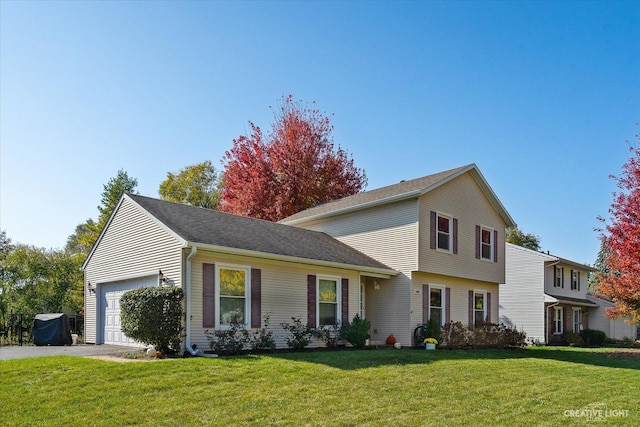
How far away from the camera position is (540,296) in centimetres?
2923

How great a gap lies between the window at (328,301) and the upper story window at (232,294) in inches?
114

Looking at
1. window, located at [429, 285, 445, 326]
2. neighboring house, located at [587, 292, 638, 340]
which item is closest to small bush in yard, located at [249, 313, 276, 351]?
window, located at [429, 285, 445, 326]

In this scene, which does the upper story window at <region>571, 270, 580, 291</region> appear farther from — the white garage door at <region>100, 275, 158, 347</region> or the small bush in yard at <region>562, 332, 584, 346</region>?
the white garage door at <region>100, 275, 158, 347</region>

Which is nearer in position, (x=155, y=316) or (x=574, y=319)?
(x=155, y=316)

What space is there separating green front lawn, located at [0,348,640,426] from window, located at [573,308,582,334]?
22792 millimetres

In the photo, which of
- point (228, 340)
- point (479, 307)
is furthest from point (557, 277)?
point (228, 340)

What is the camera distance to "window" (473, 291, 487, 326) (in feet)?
70.4

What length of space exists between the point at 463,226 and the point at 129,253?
12.3 meters

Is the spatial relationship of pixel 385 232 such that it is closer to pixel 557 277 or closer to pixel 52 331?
pixel 52 331

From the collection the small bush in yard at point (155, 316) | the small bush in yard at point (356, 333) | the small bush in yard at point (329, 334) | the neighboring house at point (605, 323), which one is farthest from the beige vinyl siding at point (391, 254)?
the neighboring house at point (605, 323)

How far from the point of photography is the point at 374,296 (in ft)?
62.1

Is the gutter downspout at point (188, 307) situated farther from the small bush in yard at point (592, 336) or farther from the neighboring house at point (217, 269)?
the small bush in yard at point (592, 336)

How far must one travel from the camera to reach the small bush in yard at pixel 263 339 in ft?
44.3

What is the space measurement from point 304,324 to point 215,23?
909cm
